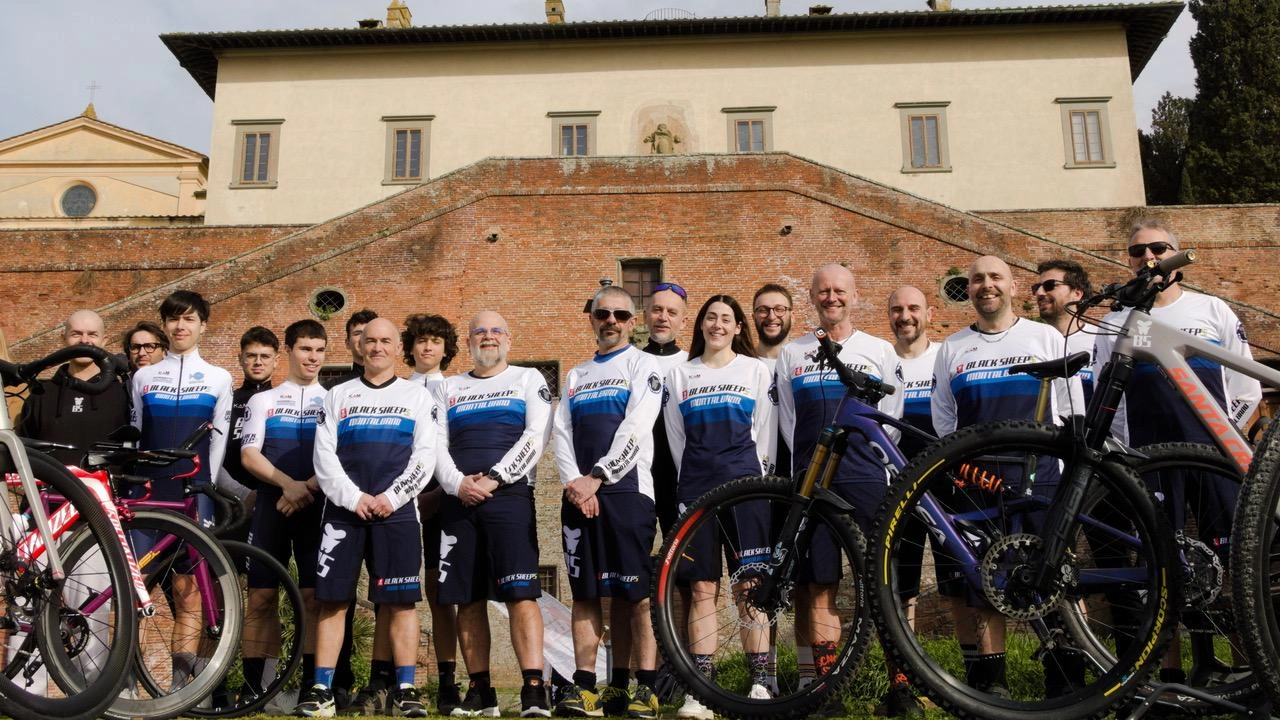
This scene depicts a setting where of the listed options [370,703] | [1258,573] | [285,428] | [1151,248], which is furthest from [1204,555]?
[285,428]

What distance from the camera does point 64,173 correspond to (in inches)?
1825

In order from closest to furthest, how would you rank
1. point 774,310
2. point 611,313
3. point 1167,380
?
point 1167,380, point 611,313, point 774,310

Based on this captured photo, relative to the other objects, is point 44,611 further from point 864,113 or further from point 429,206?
point 864,113

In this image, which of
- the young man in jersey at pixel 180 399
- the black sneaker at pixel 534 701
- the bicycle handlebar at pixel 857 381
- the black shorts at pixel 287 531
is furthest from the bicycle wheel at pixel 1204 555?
the young man in jersey at pixel 180 399

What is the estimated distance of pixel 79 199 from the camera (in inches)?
1815

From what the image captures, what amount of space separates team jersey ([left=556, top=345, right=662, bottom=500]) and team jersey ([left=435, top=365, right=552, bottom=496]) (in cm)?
17

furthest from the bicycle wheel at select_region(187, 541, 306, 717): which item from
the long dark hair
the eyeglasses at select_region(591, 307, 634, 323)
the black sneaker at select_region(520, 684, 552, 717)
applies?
the long dark hair

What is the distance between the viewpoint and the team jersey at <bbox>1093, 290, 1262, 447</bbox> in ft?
18.7

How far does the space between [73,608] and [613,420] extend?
11.0 ft

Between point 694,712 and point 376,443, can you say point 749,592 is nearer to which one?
point 694,712

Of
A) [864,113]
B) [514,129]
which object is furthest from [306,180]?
[864,113]

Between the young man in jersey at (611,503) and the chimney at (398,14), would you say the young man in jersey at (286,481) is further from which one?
the chimney at (398,14)

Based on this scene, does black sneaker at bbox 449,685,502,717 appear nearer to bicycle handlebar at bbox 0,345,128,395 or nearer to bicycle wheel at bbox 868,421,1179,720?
bicycle handlebar at bbox 0,345,128,395

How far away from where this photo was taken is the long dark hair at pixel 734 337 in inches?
271
